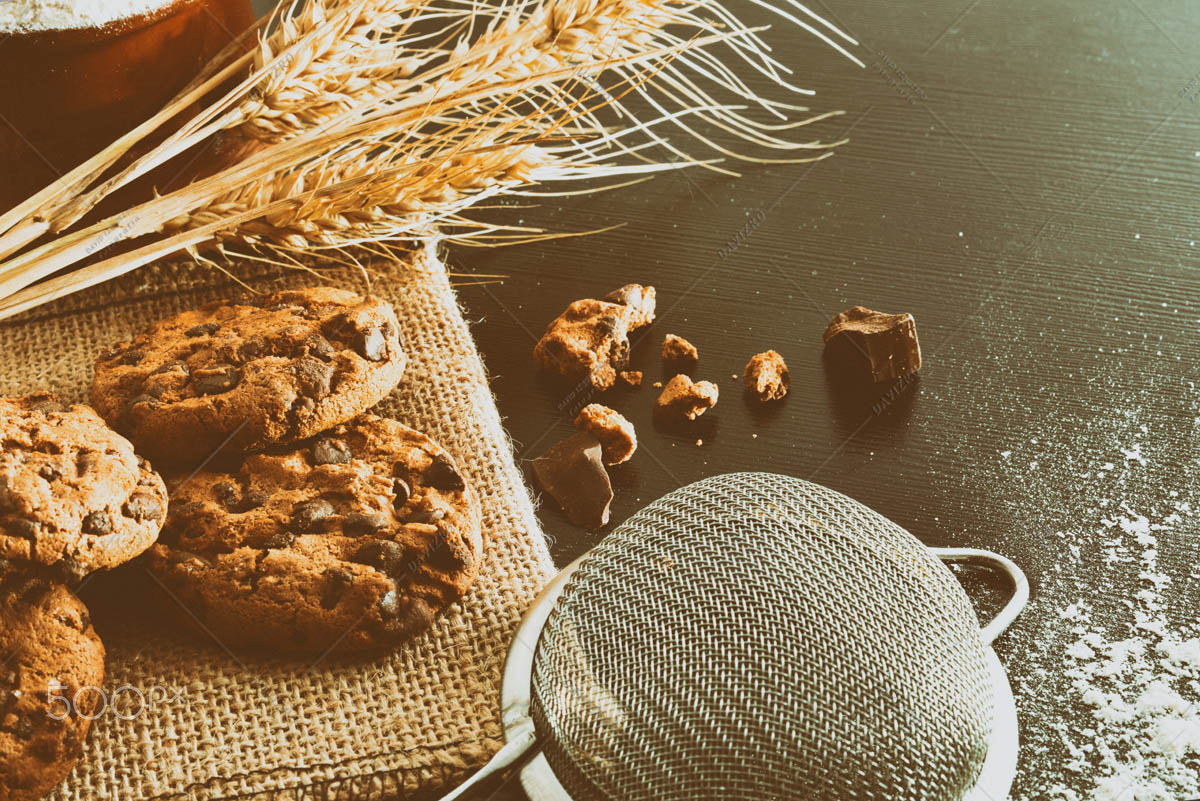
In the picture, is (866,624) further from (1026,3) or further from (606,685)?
(1026,3)

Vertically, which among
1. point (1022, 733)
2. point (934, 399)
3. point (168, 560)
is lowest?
point (1022, 733)

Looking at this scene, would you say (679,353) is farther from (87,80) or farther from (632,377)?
(87,80)

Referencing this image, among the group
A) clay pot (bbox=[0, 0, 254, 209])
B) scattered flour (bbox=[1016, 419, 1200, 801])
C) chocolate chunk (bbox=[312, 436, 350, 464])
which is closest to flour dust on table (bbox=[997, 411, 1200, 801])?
scattered flour (bbox=[1016, 419, 1200, 801])

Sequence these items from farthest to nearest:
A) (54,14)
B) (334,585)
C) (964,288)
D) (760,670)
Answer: (964,288) < (54,14) < (334,585) < (760,670)

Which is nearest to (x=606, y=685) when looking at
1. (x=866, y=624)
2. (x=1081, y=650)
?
(x=866, y=624)

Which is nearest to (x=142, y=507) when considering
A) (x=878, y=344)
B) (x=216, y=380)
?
(x=216, y=380)

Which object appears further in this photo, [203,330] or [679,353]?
[679,353]

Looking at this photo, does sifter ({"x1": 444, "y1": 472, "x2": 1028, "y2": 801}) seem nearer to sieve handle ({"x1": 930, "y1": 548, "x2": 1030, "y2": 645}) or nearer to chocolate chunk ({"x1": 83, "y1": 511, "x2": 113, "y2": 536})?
sieve handle ({"x1": 930, "y1": 548, "x2": 1030, "y2": 645})

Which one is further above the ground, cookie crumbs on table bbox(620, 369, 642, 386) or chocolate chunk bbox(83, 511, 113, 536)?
chocolate chunk bbox(83, 511, 113, 536)
